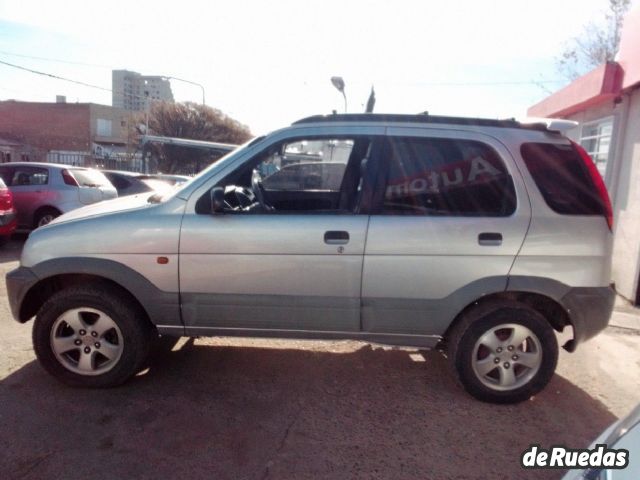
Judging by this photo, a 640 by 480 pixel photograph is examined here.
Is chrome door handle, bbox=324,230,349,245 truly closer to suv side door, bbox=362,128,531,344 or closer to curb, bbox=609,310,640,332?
suv side door, bbox=362,128,531,344

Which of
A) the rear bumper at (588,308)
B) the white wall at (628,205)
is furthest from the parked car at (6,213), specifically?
the white wall at (628,205)

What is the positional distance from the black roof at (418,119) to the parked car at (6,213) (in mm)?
6493

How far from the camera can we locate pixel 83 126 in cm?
4709

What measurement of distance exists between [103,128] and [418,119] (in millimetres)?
52859

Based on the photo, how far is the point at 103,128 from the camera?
161ft

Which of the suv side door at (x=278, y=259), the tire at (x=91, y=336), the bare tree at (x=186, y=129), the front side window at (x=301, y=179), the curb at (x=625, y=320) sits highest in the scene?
the bare tree at (x=186, y=129)

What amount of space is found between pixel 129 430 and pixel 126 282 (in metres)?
0.97

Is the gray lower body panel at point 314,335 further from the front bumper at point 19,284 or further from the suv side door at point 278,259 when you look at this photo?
the front bumper at point 19,284

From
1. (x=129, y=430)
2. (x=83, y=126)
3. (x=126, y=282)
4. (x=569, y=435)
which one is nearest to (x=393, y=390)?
(x=569, y=435)

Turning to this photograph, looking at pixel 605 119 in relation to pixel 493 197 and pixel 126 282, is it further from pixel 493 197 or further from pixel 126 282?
pixel 126 282

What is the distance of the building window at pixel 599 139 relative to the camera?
7.74 meters

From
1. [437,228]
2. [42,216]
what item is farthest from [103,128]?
[437,228]

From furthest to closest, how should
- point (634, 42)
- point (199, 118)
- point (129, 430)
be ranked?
1. point (199, 118)
2. point (634, 42)
3. point (129, 430)

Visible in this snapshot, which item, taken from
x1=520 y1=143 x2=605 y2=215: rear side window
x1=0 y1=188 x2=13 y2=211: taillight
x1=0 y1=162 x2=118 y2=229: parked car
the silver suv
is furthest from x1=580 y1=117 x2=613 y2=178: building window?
x1=0 y1=188 x2=13 y2=211: taillight
